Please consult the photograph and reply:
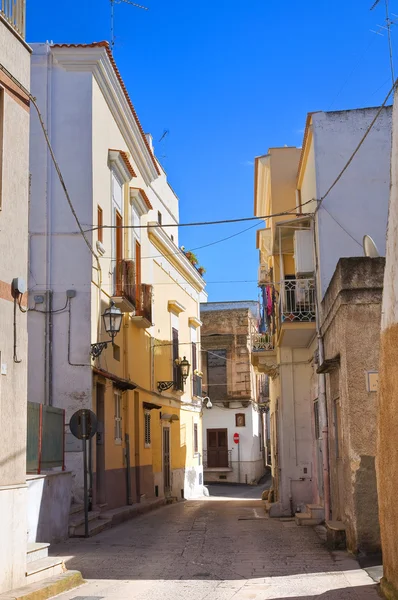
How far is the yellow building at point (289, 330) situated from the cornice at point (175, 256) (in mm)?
3866

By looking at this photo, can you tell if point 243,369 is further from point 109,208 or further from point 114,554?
point 114,554

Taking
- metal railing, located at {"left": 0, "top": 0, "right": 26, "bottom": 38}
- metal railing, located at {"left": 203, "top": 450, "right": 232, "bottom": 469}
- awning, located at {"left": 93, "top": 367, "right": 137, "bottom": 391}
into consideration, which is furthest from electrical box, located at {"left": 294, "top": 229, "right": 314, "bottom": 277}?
metal railing, located at {"left": 203, "top": 450, "right": 232, "bottom": 469}

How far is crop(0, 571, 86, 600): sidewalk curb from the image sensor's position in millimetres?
8086

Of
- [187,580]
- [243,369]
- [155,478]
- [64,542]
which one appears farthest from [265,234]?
[243,369]

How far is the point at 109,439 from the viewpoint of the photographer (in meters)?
18.9

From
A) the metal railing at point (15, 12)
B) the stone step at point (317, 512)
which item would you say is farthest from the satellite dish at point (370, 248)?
the metal railing at point (15, 12)

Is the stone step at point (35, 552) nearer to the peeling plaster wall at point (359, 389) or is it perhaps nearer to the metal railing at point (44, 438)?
the metal railing at point (44, 438)

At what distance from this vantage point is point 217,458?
144ft

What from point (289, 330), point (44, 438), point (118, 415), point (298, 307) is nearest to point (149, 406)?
point (118, 415)

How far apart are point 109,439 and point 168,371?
29.8 ft

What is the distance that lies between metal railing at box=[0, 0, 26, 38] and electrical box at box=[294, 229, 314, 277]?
822 centimetres

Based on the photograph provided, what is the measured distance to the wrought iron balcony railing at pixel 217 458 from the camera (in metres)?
43.6

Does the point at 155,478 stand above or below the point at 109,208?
below

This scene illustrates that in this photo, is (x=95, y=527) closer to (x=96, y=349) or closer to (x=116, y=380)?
(x=96, y=349)
